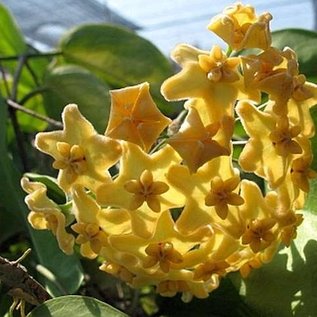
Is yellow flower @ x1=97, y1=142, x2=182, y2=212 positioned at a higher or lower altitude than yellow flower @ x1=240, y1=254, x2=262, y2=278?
higher

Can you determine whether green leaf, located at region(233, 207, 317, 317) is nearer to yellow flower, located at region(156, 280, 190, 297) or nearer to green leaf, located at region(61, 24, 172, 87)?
yellow flower, located at region(156, 280, 190, 297)

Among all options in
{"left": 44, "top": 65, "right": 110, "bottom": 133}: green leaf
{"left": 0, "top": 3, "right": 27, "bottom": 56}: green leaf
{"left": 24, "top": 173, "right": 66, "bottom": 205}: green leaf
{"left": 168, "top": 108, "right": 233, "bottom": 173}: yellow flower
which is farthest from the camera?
{"left": 0, "top": 3, "right": 27, "bottom": 56}: green leaf

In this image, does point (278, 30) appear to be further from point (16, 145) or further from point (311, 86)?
point (16, 145)

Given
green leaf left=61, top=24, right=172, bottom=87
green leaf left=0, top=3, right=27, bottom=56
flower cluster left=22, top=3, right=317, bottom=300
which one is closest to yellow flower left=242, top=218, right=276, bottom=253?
flower cluster left=22, top=3, right=317, bottom=300

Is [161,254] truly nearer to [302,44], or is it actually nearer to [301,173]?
[301,173]

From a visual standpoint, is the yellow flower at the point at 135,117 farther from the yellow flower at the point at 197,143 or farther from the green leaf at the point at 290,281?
the green leaf at the point at 290,281

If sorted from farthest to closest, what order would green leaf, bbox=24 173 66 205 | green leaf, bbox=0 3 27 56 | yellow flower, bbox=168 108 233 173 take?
green leaf, bbox=0 3 27 56 < green leaf, bbox=24 173 66 205 < yellow flower, bbox=168 108 233 173

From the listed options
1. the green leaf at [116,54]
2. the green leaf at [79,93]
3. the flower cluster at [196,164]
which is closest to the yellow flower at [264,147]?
the flower cluster at [196,164]
